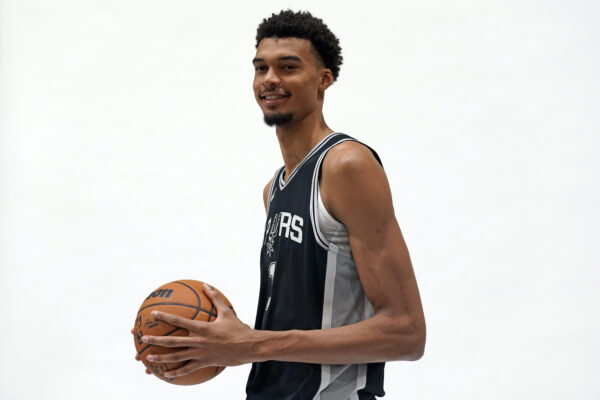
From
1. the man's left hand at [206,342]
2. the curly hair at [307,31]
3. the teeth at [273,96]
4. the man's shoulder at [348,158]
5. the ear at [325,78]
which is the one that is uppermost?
the curly hair at [307,31]

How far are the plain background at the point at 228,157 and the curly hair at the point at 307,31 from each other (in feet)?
9.07

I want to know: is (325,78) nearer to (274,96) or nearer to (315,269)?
(274,96)

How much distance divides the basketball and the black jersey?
223mm

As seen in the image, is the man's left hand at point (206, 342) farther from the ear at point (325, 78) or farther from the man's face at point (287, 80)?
the ear at point (325, 78)

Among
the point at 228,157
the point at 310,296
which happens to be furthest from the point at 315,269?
the point at 228,157

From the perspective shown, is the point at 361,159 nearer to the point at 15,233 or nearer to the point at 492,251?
the point at 492,251

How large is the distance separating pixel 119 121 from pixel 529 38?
3.28 metres

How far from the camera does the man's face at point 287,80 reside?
205cm

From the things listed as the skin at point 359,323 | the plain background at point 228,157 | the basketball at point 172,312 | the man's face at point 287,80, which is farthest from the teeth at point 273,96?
the plain background at point 228,157

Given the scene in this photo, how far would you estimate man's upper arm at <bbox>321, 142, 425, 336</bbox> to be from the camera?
1782 millimetres

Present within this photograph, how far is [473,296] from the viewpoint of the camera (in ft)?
15.1

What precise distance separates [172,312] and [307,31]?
948 millimetres

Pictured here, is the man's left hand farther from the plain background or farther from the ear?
the plain background

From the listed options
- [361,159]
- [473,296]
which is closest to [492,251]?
[473,296]
